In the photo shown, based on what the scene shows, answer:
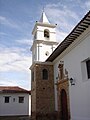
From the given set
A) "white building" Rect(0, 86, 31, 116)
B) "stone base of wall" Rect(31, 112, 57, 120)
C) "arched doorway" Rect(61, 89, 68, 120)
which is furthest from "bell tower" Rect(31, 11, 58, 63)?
"white building" Rect(0, 86, 31, 116)

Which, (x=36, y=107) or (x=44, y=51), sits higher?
(x=44, y=51)

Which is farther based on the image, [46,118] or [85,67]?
[46,118]

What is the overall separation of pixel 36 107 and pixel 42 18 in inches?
354

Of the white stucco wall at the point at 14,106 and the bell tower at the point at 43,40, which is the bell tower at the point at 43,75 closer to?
the bell tower at the point at 43,40

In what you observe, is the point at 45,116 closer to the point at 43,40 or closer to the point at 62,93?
the point at 62,93

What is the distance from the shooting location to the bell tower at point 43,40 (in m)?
17.1

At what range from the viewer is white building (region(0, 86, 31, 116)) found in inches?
890

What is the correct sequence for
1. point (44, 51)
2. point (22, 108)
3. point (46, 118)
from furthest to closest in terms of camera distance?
point (22, 108) → point (44, 51) → point (46, 118)

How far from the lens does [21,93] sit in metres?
23.3

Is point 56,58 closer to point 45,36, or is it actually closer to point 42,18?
point 45,36

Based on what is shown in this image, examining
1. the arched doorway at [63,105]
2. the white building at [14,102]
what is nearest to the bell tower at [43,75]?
the arched doorway at [63,105]

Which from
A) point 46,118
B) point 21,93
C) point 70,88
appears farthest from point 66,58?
point 21,93

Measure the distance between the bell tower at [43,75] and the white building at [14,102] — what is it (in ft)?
22.9

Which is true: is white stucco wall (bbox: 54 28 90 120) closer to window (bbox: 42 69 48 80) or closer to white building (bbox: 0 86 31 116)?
window (bbox: 42 69 48 80)
